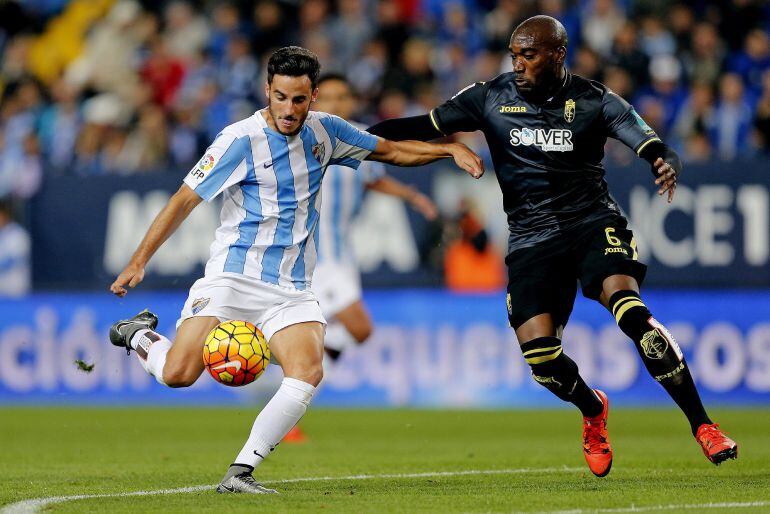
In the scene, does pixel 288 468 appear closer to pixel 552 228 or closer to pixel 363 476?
pixel 363 476

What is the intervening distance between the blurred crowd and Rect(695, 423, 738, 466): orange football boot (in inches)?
309

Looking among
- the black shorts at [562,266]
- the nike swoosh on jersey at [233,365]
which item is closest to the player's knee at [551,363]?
the black shorts at [562,266]

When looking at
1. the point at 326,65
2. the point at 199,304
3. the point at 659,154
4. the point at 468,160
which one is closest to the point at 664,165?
the point at 659,154

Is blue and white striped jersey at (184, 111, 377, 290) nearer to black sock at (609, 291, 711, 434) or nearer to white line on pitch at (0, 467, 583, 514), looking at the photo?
white line on pitch at (0, 467, 583, 514)

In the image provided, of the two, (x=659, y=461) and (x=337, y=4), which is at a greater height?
(x=337, y=4)

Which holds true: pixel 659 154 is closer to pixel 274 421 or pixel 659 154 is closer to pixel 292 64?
pixel 292 64

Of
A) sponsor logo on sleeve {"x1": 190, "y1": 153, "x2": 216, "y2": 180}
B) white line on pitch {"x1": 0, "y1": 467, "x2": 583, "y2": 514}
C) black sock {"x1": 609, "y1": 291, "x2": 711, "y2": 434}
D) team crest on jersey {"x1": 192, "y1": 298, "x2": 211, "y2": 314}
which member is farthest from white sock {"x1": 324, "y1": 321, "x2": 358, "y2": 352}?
black sock {"x1": 609, "y1": 291, "x2": 711, "y2": 434}

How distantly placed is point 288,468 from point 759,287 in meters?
7.38

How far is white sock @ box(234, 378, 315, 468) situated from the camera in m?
7.03

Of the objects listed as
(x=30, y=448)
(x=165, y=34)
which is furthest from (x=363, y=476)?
(x=165, y=34)

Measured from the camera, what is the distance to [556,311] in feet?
26.3

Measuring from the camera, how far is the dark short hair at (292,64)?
7.30m

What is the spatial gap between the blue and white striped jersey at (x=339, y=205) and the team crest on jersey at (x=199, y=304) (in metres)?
4.00

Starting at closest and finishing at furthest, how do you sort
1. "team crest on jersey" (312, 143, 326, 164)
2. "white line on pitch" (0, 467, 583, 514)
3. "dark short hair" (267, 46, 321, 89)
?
"white line on pitch" (0, 467, 583, 514) < "dark short hair" (267, 46, 321, 89) < "team crest on jersey" (312, 143, 326, 164)
